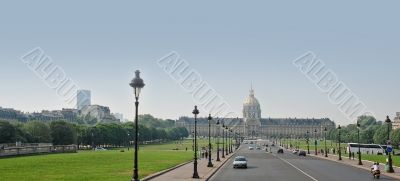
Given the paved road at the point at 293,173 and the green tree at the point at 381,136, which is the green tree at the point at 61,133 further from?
the green tree at the point at 381,136

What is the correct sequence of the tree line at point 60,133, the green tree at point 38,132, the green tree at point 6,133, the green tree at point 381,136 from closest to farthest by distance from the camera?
the green tree at point 6,133
the tree line at point 60,133
the green tree at point 38,132
the green tree at point 381,136

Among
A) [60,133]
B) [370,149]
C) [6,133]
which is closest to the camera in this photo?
[6,133]

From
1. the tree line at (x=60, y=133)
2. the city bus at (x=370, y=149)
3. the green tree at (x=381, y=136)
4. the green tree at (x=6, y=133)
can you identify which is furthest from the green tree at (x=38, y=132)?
the green tree at (x=381, y=136)

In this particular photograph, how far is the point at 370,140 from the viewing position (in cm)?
19800

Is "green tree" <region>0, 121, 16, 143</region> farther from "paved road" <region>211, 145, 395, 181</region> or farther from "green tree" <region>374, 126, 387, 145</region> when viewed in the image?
"green tree" <region>374, 126, 387, 145</region>

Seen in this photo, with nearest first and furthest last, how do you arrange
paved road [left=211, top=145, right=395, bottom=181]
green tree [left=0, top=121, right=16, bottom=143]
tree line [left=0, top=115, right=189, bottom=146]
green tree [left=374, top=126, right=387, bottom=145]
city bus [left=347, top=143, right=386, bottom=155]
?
1. paved road [left=211, top=145, right=395, bottom=181]
2. green tree [left=0, top=121, right=16, bottom=143]
3. tree line [left=0, top=115, right=189, bottom=146]
4. city bus [left=347, top=143, right=386, bottom=155]
5. green tree [left=374, top=126, right=387, bottom=145]

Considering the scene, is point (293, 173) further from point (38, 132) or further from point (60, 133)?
point (60, 133)

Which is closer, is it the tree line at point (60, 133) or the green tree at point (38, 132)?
the tree line at point (60, 133)

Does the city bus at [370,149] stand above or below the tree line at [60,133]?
below

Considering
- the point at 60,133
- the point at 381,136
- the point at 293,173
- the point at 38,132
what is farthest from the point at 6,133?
the point at 381,136

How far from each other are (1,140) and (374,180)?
3534 inches

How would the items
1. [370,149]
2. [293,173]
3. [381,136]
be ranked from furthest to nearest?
[381,136] → [370,149] → [293,173]

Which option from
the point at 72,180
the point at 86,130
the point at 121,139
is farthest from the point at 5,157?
the point at 121,139

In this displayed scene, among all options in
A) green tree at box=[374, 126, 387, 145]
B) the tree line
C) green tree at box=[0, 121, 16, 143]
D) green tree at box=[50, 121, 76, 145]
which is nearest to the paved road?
green tree at box=[0, 121, 16, 143]
